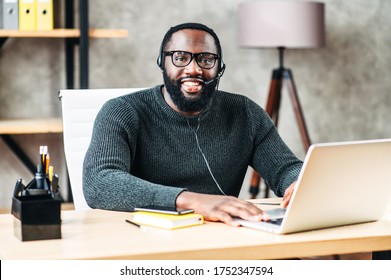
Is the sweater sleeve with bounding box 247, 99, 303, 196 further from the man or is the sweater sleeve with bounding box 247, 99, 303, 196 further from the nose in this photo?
the nose

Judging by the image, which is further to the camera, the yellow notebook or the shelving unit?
the shelving unit

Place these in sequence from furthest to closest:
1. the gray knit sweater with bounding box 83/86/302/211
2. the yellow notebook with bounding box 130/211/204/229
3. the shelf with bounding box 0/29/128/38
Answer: the shelf with bounding box 0/29/128/38, the gray knit sweater with bounding box 83/86/302/211, the yellow notebook with bounding box 130/211/204/229

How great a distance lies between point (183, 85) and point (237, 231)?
0.76 meters

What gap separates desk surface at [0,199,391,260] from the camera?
138 cm

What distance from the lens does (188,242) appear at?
4.76 feet

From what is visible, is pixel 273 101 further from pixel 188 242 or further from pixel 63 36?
pixel 188 242

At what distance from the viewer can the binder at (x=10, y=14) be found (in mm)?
3385

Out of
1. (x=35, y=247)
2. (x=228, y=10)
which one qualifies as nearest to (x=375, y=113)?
(x=228, y=10)

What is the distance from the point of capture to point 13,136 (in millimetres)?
3873

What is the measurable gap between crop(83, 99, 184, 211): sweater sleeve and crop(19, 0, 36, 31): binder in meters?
1.38

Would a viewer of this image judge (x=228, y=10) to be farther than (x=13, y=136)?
Yes

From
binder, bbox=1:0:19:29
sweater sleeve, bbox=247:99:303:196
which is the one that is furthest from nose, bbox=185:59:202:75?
binder, bbox=1:0:19:29

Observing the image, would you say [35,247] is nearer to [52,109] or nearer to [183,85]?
[183,85]

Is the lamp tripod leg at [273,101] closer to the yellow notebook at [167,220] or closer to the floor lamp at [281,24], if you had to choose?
the floor lamp at [281,24]
